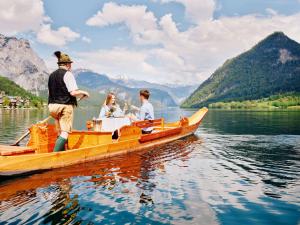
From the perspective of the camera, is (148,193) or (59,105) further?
(59,105)

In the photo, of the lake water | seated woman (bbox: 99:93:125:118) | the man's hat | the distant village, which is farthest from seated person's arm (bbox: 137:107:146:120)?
the distant village

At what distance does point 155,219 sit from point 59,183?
4898 mm

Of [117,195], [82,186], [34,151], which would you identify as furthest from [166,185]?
[34,151]

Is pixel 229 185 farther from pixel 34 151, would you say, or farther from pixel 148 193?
pixel 34 151

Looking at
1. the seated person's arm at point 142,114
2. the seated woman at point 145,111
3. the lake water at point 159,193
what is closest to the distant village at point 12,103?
the seated person's arm at point 142,114

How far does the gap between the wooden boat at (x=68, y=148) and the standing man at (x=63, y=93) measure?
3.42 ft

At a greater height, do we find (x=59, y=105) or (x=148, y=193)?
(x=59, y=105)

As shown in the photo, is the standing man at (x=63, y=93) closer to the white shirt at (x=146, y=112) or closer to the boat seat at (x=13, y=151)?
the boat seat at (x=13, y=151)

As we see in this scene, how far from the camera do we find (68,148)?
15.5 m

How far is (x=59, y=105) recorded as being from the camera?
42.1 ft

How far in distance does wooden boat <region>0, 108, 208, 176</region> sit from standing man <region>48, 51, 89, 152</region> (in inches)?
41.0

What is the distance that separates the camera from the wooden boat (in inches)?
479

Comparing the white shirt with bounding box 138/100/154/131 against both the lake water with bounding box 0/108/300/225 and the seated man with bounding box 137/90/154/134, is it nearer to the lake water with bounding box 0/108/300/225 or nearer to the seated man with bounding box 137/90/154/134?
the seated man with bounding box 137/90/154/134

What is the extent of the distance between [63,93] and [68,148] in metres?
3.77
